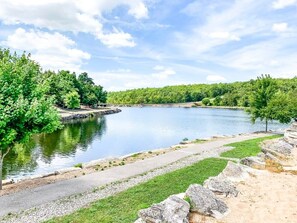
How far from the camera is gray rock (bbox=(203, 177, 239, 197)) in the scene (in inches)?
507

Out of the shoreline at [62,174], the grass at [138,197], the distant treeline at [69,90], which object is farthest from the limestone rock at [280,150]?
the distant treeline at [69,90]

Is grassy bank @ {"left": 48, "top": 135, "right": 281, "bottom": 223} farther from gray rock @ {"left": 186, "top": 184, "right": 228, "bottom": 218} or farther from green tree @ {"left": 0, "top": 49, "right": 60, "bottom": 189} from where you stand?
green tree @ {"left": 0, "top": 49, "right": 60, "bottom": 189}

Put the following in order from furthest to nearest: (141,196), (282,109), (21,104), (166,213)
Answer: (282,109)
(21,104)
(141,196)
(166,213)

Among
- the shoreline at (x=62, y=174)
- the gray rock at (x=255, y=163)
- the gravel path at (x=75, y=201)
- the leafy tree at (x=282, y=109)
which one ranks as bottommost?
the shoreline at (x=62, y=174)

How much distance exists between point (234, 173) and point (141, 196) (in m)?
5.09

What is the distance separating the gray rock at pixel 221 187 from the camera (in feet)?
42.3

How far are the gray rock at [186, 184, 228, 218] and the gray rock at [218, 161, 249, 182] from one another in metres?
3.26

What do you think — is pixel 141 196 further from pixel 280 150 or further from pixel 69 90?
pixel 69 90

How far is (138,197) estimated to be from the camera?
1308 cm

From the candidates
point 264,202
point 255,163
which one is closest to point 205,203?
point 264,202

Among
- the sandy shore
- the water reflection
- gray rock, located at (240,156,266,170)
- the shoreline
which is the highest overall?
gray rock, located at (240,156,266,170)

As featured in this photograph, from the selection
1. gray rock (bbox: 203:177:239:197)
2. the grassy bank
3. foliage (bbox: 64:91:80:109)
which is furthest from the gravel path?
foliage (bbox: 64:91:80:109)

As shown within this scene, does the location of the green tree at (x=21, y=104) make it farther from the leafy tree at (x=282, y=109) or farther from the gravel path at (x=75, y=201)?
the leafy tree at (x=282, y=109)

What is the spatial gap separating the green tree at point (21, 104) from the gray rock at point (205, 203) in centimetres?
744
